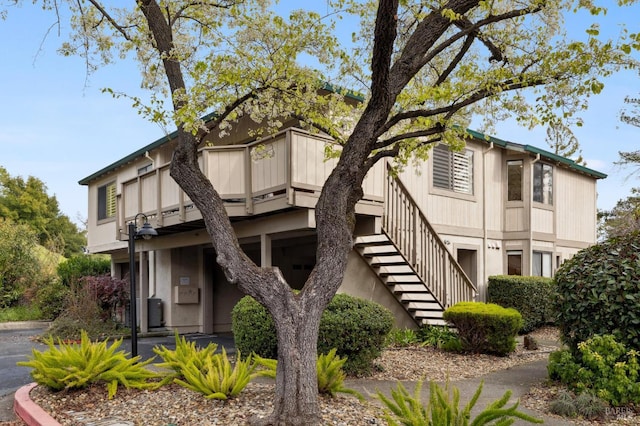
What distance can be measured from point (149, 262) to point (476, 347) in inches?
411

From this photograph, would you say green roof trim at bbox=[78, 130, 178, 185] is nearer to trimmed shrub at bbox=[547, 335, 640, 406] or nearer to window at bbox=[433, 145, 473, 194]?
window at bbox=[433, 145, 473, 194]

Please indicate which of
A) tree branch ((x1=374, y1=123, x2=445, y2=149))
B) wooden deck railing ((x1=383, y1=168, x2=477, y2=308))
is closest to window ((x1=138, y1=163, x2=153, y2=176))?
wooden deck railing ((x1=383, y1=168, x2=477, y2=308))

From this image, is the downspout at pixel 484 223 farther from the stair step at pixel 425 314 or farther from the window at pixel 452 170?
the stair step at pixel 425 314

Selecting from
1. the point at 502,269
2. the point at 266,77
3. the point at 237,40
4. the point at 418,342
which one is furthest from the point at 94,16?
the point at 502,269

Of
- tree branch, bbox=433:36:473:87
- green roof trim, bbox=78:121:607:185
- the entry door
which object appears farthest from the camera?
the entry door

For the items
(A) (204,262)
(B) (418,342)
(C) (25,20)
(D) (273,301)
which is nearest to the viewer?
(D) (273,301)

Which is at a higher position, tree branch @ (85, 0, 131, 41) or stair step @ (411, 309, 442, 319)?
tree branch @ (85, 0, 131, 41)

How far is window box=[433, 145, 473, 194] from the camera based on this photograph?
14594 millimetres

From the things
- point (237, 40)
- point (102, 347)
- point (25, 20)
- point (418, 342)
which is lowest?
point (418, 342)

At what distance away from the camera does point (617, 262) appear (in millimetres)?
7375

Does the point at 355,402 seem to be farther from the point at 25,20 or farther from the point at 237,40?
the point at 25,20

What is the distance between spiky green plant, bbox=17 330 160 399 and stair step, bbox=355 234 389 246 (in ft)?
17.9

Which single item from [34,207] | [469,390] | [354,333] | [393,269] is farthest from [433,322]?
[34,207]

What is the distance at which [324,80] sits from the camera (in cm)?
885
